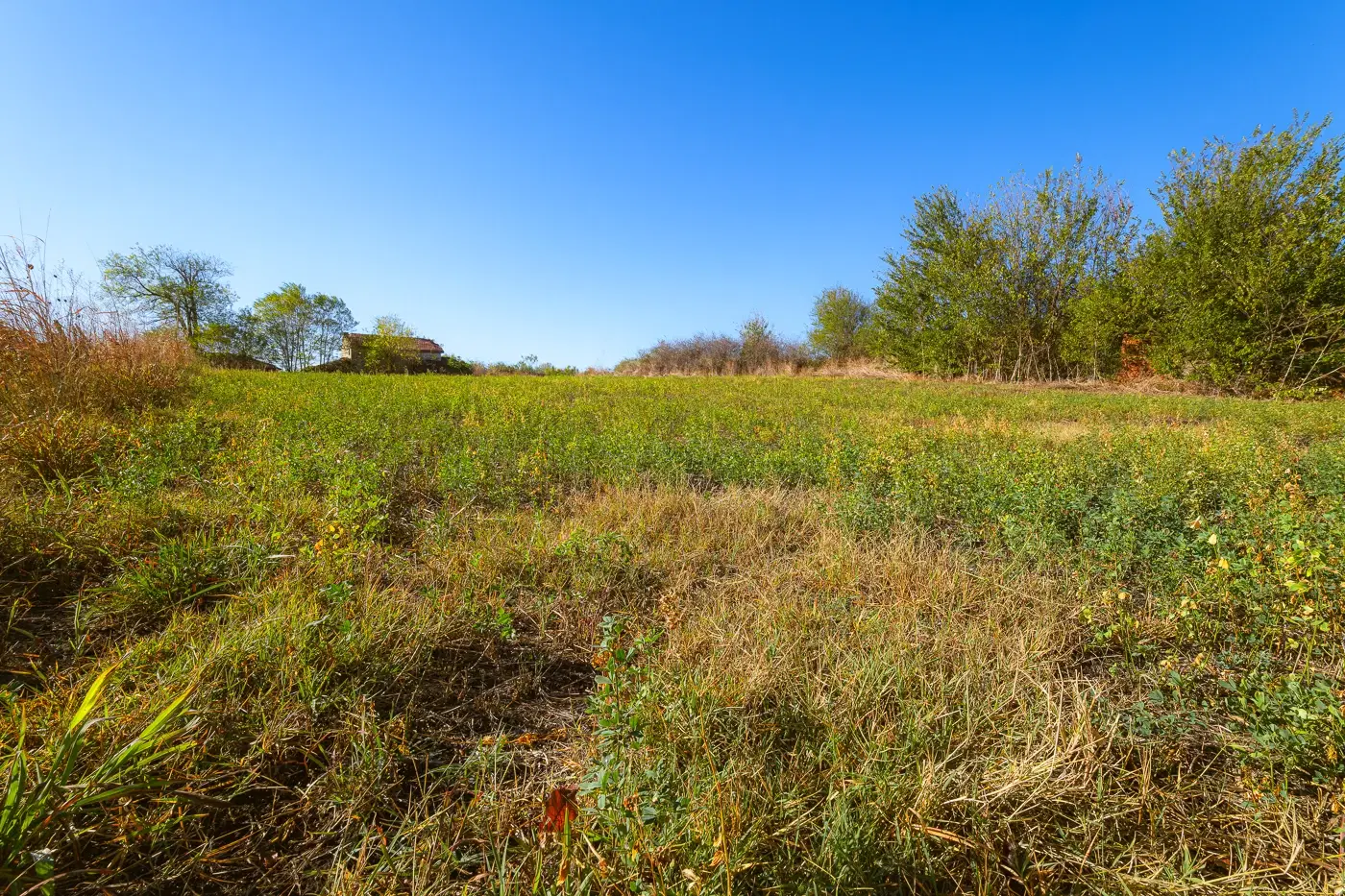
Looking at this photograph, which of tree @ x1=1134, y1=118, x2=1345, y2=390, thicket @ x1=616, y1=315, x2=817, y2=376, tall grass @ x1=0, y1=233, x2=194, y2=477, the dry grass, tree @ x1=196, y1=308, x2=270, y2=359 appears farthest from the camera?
tree @ x1=196, y1=308, x2=270, y2=359

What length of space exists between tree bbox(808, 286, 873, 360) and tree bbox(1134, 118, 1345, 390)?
18773 millimetres

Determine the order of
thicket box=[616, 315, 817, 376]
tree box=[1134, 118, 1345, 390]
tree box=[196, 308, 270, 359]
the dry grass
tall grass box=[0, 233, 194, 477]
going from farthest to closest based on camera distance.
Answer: tree box=[196, 308, 270, 359]
thicket box=[616, 315, 817, 376]
tree box=[1134, 118, 1345, 390]
tall grass box=[0, 233, 194, 477]
the dry grass

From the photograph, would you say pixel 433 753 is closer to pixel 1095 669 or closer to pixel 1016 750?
pixel 1016 750

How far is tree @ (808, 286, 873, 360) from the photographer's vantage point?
3531 centimetres

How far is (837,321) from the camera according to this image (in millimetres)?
35719

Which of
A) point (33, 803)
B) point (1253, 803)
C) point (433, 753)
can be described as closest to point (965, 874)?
point (1253, 803)

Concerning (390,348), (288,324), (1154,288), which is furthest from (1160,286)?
(288,324)

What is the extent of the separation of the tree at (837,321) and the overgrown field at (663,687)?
33.0 meters

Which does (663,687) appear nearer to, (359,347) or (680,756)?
(680,756)

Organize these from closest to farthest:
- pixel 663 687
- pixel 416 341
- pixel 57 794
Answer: pixel 57 794, pixel 663 687, pixel 416 341

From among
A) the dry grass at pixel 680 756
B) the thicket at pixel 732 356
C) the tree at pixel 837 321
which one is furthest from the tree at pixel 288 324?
the dry grass at pixel 680 756

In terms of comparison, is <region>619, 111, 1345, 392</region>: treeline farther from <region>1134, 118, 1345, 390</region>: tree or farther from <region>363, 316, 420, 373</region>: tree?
<region>363, 316, 420, 373</region>: tree

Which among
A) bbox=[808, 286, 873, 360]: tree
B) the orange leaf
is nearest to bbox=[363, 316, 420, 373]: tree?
bbox=[808, 286, 873, 360]: tree

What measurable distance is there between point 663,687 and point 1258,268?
22.6 meters
